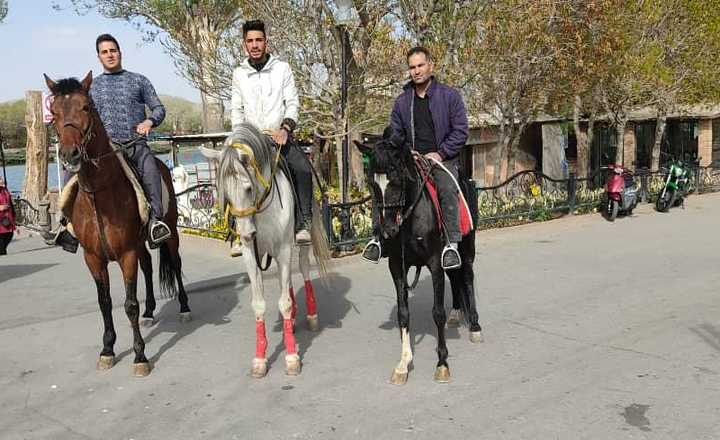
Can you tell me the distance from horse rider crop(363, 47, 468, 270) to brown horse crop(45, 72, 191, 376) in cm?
223

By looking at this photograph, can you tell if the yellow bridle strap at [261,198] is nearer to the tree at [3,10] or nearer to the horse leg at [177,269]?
the horse leg at [177,269]

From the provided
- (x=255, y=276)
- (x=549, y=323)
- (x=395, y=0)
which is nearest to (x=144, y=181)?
(x=255, y=276)

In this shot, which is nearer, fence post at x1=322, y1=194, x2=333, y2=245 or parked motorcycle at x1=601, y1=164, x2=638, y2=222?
fence post at x1=322, y1=194, x2=333, y2=245

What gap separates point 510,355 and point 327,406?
1.98 metres

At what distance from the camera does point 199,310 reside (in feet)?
27.7

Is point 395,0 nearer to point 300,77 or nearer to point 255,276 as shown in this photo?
point 300,77

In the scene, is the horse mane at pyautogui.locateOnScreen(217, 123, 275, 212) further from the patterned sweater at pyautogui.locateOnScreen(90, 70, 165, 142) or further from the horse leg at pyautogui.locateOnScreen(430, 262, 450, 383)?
the horse leg at pyautogui.locateOnScreen(430, 262, 450, 383)

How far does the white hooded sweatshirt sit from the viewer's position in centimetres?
657

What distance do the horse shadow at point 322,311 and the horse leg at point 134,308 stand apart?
3.79 ft

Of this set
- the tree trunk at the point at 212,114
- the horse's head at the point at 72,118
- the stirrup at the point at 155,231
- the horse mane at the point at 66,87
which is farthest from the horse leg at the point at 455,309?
the tree trunk at the point at 212,114

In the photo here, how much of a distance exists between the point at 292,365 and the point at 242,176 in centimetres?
176

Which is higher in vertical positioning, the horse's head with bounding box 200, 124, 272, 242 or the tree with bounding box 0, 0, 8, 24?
the tree with bounding box 0, 0, 8, 24

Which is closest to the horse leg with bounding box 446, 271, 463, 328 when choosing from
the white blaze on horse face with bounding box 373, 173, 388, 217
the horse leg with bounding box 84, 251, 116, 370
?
the white blaze on horse face with bounding box 373, 173, 388, 217

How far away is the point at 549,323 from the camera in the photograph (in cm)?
721
